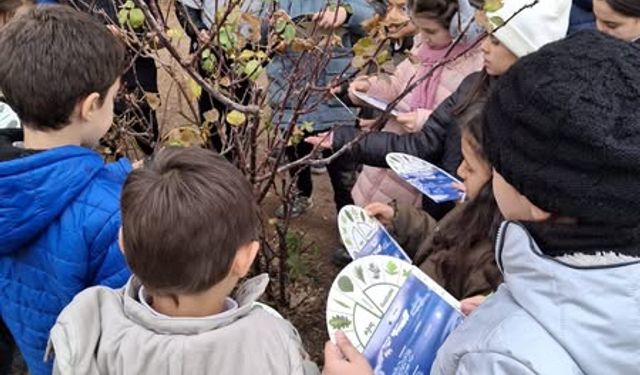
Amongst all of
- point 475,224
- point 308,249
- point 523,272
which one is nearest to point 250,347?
point 523,272

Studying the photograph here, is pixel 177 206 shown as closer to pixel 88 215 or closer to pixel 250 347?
pixel 250 347

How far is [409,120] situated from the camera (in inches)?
107

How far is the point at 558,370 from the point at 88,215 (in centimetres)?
108

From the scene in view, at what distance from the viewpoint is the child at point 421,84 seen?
2660 mm

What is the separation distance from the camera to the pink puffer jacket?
2.72m

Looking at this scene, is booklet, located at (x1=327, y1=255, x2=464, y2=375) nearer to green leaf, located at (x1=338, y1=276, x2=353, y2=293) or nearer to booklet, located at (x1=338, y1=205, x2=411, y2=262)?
green leaf, located at (x1=338, y1=276, x2=353, y2=293)

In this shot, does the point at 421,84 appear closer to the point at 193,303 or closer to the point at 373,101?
the point at 373,101

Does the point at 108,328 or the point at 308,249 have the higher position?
the point at 108,328

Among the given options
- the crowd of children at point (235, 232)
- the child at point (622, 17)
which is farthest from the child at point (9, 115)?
the child at point (622, 17)

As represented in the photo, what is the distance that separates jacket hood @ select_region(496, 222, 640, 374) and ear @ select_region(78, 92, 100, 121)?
1102 millimetres

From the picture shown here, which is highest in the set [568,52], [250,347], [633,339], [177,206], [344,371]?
[568,52]

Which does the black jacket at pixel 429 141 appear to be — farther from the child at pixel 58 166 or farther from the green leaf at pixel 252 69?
the child at pixel 58 166

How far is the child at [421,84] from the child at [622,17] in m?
0.61

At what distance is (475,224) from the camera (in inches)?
77.1
